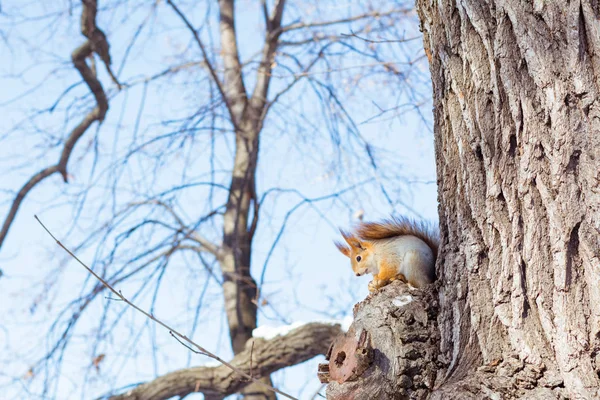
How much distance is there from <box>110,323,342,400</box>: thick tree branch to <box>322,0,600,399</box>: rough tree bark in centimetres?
274

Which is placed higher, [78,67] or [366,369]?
[78,67]

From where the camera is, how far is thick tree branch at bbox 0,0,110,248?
5.23 m

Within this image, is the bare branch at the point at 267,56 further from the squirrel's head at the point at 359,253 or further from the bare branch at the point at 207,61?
the squirrel's head at the point at 359,253

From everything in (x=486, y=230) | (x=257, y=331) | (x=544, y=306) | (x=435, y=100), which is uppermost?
(x=257, y=331)

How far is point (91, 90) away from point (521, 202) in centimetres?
473

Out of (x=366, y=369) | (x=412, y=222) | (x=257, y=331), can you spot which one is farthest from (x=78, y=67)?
(x=366, y=369)

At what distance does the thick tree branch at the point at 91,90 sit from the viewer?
523 centimetres

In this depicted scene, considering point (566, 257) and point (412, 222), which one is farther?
point (412, 222)

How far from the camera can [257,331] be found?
449 centimetres

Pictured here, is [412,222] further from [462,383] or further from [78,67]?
[78,67]

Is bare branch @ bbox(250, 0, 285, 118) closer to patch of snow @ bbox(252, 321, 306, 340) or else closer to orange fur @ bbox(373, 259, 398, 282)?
patch of snow @ bbox(252, 321, 306, 340)

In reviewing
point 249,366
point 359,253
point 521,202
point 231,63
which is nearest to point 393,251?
point 359,253

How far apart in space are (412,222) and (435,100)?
46 centimetres

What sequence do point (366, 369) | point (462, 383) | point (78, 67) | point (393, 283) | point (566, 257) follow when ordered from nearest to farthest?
point (566, 257), point (462, 383), point (366, 369), point (393, 283), point (78, 67)
